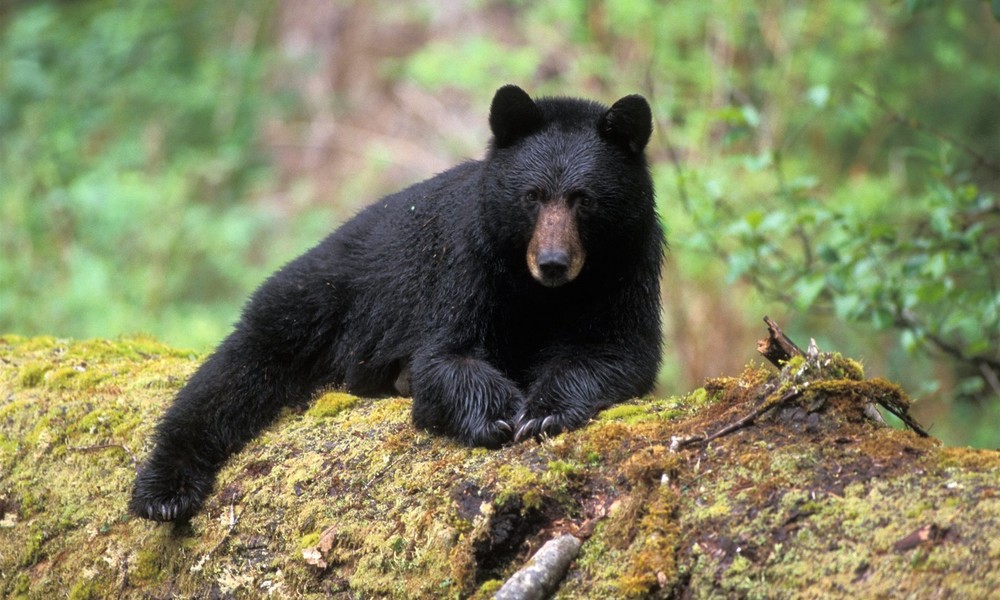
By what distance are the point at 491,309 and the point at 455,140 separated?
828 centimetres

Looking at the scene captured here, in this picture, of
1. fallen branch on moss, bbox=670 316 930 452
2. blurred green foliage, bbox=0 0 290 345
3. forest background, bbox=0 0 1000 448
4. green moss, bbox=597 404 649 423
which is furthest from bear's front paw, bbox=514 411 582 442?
blurred green foliage, bbox=0 0 290 345

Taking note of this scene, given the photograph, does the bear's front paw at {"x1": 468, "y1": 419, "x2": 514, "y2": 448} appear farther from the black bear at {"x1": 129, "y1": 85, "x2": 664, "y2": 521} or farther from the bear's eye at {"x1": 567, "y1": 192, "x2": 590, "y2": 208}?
the bear's eye at {"x1": 567, "y1": 192, "x2": 590, "y2": 208}

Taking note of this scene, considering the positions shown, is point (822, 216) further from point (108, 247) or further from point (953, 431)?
Answer: point (108, 247)

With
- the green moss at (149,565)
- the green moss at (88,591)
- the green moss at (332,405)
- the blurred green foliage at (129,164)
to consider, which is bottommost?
the green moss at (88,591)

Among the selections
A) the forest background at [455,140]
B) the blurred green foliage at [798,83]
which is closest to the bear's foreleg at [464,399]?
the forest background at [455,140]

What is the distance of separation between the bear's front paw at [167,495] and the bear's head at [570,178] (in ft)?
5.55

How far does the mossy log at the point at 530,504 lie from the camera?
260cm

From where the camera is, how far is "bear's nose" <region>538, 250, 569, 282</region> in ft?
14.3

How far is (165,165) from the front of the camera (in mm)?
14242

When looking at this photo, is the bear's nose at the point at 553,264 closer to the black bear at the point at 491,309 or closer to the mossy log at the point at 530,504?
the black bear at the point at 491,309

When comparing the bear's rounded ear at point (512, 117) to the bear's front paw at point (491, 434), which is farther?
the bear's rounded ear at point (512, 117)

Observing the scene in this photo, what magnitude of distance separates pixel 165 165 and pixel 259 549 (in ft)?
38.0

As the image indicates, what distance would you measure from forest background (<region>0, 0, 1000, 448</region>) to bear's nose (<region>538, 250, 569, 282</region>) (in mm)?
2127

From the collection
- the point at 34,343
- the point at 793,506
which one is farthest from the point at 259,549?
the point at 34,343
